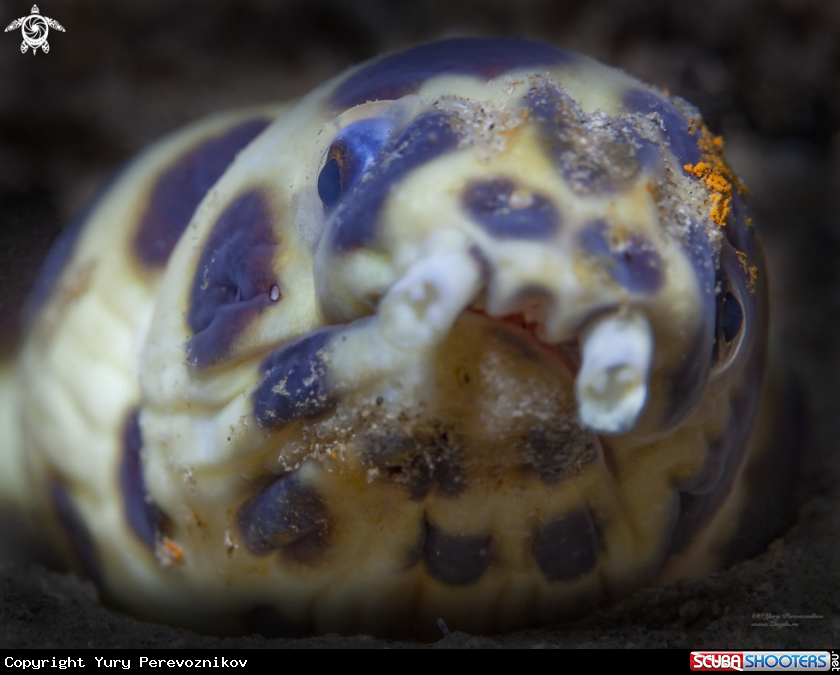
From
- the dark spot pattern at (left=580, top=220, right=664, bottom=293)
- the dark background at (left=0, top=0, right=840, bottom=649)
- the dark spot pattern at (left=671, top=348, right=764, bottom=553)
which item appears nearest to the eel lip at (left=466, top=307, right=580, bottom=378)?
the dark spot pattern at (left=580, top=220, right=664, bottom=293)

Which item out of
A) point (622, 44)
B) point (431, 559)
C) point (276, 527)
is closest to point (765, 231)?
point (622, 44)

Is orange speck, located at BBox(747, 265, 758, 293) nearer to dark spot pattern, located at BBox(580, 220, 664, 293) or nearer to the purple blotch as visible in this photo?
the purple blotch

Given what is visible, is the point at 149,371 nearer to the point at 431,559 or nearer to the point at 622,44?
the point at 431,559

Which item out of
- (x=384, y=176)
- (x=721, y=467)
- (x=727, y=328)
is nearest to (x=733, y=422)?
(x=721, y=467)

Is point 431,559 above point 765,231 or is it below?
below

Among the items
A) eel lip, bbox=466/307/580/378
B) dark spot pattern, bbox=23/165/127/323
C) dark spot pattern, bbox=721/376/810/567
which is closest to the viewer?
eel lip, bbox=466/307/580/378

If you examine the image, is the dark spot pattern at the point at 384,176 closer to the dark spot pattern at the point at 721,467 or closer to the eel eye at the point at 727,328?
the eel eye at the point at 727,328

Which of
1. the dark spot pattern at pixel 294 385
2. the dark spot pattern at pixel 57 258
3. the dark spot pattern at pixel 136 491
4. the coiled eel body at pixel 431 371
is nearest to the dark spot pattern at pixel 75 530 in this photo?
the coiled eel body at pixel 431 371
